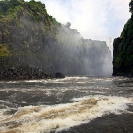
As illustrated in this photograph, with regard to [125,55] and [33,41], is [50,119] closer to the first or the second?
[125,55]

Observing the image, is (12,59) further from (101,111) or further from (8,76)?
(101,111)

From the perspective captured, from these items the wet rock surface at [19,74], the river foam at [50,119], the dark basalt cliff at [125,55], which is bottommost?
the river foam at [50,119]

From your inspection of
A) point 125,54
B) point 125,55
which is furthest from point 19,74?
point 125,54

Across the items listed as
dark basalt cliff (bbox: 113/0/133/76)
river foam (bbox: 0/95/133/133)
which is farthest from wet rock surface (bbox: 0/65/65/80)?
river foam (bbox: 0/95/133/133)

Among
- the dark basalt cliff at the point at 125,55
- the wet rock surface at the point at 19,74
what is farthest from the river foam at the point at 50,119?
the dark basalt cliff at the point at 125,55

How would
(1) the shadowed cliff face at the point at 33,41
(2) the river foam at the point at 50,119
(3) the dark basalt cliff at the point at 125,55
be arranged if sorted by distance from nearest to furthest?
(2) the river foam at the point at 50,119, (3) the dark basalt cliff at the point at 125,55, (1) the shadowed cliff face at the point at 33,41

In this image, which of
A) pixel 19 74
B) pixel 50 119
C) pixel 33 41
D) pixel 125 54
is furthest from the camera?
pixel 33 41

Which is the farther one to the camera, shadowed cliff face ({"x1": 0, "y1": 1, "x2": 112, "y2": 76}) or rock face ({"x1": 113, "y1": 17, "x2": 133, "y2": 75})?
shadowed cliff face ({"x1": 0, "y1": 1, "x2": 112, "y2": 76})

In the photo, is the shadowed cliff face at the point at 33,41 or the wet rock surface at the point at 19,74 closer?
the wet rock surface at the point at 19,74

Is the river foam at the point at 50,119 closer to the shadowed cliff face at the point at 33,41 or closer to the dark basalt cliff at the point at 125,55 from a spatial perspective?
the dark basalt cliff at the point at 125,55

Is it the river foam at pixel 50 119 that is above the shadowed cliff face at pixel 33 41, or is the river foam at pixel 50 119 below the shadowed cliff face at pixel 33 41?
below

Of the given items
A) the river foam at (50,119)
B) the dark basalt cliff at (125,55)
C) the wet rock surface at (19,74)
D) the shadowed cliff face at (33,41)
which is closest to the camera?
the river foam at (50,119)

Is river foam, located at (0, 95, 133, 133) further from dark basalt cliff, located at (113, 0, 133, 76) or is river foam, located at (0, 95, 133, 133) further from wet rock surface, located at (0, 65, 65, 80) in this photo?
dark basalt cliff, located at (113, 0, 133, 76)

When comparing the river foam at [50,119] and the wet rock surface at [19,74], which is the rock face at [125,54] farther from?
the river foam at [50,119]
